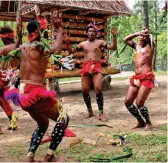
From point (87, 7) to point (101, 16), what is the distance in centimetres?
165

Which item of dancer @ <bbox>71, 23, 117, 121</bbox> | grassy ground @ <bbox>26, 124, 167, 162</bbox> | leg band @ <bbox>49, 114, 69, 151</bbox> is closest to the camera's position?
leg band @ <bbox>49, 114, 69, 151</bbox>

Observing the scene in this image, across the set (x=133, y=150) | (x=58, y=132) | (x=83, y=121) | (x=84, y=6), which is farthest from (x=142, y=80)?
(x=84, y=6)

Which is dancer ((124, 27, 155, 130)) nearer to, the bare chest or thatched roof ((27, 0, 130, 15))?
the bare chest

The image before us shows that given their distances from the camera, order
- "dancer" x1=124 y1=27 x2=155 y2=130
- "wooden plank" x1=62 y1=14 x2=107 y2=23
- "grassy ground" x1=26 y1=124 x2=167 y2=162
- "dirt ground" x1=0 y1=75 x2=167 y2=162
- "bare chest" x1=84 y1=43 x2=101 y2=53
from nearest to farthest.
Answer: "grassy ground" x1=26 y1=124 x2=167 y2=162, "dirt ground" x1=0 y1=75 x2=167 y2=162, "dancer" x1=124 y1=27 x2=155 y2=130, "bare chest" x1=84 y1=43 x2=101 y2=53, "wooden plank" x1=62 y1=14 x2=107 y2=23

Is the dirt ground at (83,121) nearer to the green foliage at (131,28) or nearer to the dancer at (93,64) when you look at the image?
the dancer at (93,64)

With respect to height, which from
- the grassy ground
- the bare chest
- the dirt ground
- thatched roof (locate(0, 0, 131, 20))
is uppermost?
thatched roof (locate(0, 0, 131, 20))

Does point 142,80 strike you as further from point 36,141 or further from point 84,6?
point 84,6

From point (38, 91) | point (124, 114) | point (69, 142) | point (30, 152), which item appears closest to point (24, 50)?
point (38, 91)

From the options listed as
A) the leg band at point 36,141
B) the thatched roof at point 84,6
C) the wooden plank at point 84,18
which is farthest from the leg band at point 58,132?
the wooden plank at point 84,18

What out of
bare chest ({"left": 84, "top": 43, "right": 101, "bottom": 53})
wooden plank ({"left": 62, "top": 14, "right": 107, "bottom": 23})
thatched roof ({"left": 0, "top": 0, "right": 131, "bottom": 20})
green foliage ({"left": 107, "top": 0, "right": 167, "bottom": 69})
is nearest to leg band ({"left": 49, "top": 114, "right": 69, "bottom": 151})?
bare chest ({"left": 84, "top": 43, "right": 101, "bottom": 53})

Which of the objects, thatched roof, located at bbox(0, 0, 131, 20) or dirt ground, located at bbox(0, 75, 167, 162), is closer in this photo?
dirt ground, located at bbox(0, 75, 167, 162)

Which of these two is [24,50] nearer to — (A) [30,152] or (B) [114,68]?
(A) [30,152]

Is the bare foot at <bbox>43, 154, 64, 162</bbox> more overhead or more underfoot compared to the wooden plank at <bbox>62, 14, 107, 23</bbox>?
more underfoot

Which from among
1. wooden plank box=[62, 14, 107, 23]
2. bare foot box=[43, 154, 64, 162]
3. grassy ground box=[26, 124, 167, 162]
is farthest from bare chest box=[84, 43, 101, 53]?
wooden plank box=[62, 14, 107, 23]
